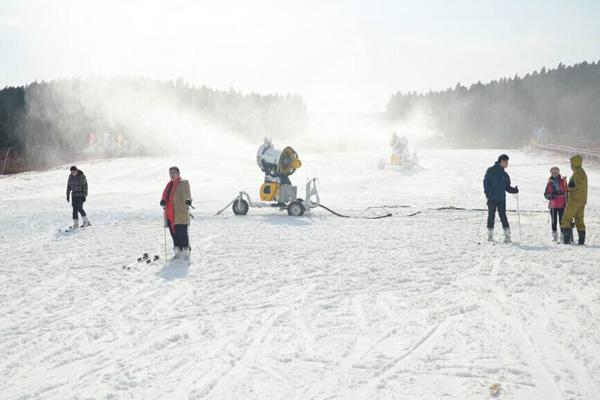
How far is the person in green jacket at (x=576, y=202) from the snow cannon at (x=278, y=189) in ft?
24.8

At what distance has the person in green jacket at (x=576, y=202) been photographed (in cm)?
971

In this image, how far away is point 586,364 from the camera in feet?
13.8

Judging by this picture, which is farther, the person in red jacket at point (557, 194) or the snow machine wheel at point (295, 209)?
the snow machine wheel at point (295, 209)

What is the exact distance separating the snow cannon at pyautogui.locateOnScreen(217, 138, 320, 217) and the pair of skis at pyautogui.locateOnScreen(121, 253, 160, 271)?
251 inches

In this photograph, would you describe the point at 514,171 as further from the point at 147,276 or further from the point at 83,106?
the point at 83,106

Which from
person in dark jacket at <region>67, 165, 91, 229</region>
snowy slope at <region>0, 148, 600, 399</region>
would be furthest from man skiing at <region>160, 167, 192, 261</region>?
person in dark jacket at <region>67, 165, 91, 229</region>

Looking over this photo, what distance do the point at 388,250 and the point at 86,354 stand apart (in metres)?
6.11

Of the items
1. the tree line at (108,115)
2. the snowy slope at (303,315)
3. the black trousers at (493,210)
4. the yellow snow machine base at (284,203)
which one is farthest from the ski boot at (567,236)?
the tree line at (108,115)

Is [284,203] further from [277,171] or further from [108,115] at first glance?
[108,115]

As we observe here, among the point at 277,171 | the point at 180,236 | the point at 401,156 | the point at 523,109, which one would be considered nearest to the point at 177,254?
the point at 180,236

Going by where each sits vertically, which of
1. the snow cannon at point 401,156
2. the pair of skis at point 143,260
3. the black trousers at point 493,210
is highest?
the snow cannon at point 401,156

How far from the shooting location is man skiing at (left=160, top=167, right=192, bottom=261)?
8.94 m

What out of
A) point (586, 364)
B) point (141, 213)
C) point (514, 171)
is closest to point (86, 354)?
point (586, 364)

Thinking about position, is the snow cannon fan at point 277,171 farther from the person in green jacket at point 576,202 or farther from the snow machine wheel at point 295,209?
the person in green jacket at point 576,202
